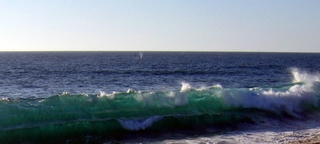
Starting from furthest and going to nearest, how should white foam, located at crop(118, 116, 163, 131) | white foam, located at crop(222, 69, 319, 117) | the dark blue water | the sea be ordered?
1. the dark blue water
2. white foam, located at crop(222, 69, 319, 117)
3. white foam, located at crop(118, 116, 163, 131)
4. the sea

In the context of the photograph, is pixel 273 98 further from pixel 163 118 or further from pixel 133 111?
pixel 133 111

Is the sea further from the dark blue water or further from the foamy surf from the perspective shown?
the dark blue water

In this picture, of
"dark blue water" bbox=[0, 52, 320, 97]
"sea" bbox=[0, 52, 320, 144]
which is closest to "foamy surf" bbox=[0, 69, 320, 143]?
"sea" bbox=[0, 52, 320, 144]

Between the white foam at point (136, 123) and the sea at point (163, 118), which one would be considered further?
the white foam at point (136, 123)

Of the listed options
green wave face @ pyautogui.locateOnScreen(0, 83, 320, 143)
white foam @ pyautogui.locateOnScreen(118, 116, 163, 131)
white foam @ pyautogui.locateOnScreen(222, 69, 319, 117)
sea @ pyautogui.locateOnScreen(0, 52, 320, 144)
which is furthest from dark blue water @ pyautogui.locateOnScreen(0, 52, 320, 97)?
white foam @ pyautogui.locateOnScreen(118, 116, 163, 131)

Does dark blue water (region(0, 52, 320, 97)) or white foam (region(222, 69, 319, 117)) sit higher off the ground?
white foam (region(222, 69, 319, 117))

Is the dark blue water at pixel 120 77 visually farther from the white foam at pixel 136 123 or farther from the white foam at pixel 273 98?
the white foam at pixel 136 123

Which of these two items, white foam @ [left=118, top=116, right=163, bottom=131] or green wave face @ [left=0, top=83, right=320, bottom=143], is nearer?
green wave face @ [left=0, top=83, right=320, bottom=143]

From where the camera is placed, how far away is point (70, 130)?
49.6 feet

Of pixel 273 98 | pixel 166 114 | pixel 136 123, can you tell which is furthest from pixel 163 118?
pixel 273 98

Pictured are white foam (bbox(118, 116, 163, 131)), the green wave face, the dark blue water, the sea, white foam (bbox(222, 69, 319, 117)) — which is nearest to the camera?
the sea

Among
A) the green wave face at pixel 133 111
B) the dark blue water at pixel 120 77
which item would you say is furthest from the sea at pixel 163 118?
Answer: the dark blue water at pixel 120 77

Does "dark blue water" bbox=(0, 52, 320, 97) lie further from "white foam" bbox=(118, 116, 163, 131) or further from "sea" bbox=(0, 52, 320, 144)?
"white foam" bbox=(118, 116, 163, 131)

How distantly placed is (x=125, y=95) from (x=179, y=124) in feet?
11.7
